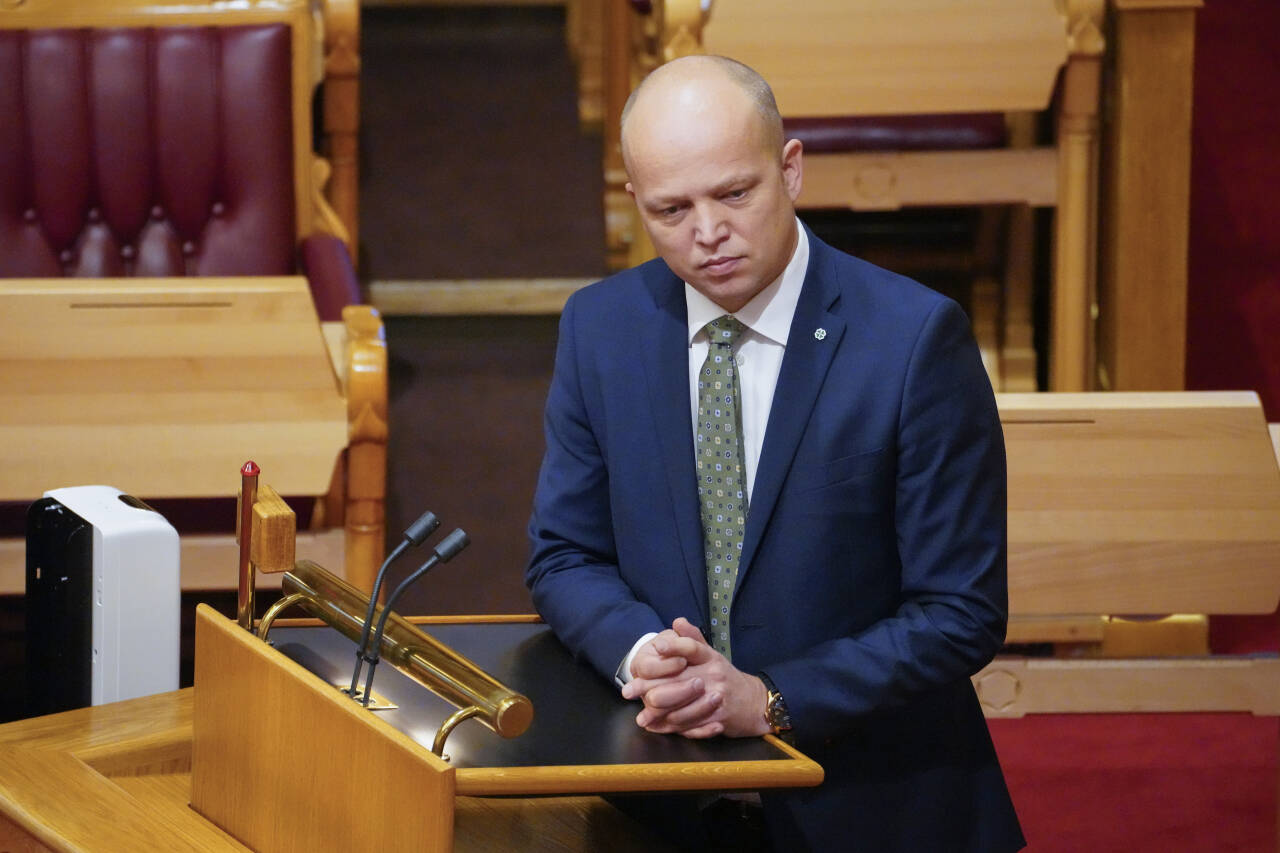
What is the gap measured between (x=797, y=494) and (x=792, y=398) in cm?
8

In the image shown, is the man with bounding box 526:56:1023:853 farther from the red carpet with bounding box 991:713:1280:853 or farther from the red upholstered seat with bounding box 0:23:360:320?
the red upholstered seat with bounding box 0:23:360:320

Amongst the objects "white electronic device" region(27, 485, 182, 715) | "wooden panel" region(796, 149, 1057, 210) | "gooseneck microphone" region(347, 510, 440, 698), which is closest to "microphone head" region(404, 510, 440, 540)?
"gooseneck microphone" region(347, 510, 440, 698)

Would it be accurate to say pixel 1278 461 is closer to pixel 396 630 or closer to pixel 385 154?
pixel 396 630

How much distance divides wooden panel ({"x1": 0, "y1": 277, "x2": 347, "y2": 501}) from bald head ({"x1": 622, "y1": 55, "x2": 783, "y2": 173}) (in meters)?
1.10

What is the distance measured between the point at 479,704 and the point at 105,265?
2.29 metres

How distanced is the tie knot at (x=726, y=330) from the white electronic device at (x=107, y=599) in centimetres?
57

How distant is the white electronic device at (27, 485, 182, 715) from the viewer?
159 cm

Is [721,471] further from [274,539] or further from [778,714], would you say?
[274,539]

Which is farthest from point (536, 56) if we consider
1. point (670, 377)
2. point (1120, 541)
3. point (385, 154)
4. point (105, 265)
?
point (670, 377)

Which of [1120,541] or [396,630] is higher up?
[396,630]

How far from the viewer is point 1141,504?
2.07 m

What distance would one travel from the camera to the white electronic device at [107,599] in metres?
1.59

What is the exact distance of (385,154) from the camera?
4.52m

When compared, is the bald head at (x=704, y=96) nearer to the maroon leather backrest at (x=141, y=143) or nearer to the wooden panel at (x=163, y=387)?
the wooden panel at (x=163, y=387)
